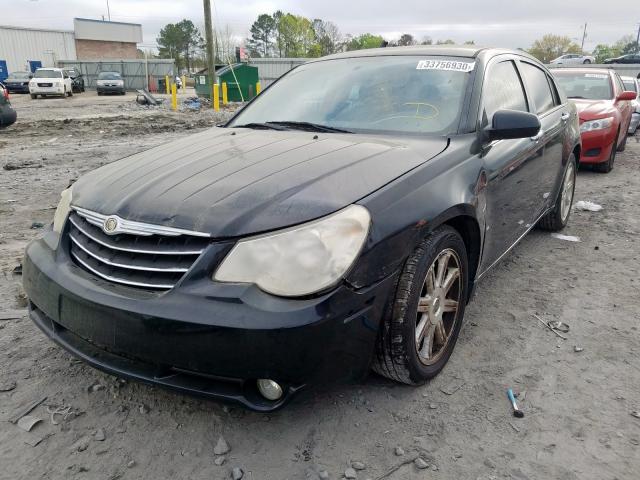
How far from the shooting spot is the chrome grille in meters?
1.94

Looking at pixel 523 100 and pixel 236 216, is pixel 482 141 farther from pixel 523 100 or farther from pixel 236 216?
pixel 236 216

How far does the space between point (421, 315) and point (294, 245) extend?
2.64 ft

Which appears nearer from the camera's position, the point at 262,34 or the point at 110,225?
the point at 110,225

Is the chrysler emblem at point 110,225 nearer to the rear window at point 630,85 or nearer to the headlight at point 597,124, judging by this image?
the headlight at point 597,124

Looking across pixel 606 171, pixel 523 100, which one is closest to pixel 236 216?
pixel 523 100

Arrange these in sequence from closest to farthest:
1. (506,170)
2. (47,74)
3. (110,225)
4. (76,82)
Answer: (110,225)
(506,170)
(47,74)
(76,82)

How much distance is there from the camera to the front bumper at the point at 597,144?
7.21m

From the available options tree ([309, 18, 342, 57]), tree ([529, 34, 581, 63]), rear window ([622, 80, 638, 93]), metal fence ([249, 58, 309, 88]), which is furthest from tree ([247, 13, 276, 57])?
rear window ([622, 80, 638, 93])

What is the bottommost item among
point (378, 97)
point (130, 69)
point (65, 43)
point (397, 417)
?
point (397, 417)

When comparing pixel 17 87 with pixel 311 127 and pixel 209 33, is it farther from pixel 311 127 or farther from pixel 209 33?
pixel 311 127

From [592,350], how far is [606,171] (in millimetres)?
5732

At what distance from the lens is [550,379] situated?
2.56 metres

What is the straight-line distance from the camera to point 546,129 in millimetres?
3877

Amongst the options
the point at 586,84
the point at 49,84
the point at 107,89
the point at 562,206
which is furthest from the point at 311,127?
the point at 107,89
